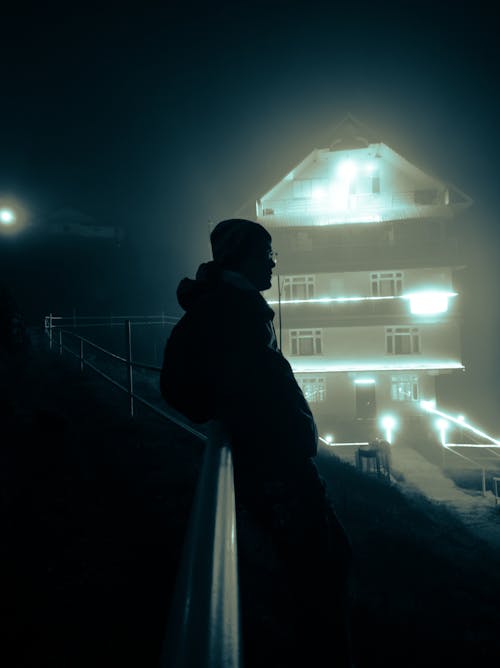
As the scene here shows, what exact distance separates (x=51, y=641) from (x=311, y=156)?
24683 millimetres

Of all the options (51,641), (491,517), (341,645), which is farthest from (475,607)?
(491,517)

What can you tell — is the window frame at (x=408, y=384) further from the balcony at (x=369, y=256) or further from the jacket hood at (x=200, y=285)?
the jacket hood at (x=200, y=285)

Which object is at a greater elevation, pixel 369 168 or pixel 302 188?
pixel 369 168

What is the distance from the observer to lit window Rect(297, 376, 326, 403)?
24.0 m

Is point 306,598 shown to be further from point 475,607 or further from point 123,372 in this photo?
point 123,372

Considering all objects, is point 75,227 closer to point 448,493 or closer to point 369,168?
point 369,168


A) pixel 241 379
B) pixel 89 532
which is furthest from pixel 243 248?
pixel 89 532

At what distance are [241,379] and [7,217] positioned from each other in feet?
166

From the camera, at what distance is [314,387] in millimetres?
24078

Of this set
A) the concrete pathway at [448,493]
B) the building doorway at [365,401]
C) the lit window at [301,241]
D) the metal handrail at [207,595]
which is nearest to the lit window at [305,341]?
the building doorway at [365,401]

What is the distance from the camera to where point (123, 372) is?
13.1 metres

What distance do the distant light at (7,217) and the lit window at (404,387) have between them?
142 feet

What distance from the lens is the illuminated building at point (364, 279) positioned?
22609mm

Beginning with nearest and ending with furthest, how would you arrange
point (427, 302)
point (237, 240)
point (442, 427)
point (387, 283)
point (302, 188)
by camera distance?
point (237, 240), point (442, 427), point (427, 302), point (387, 283), point (302, 188)
